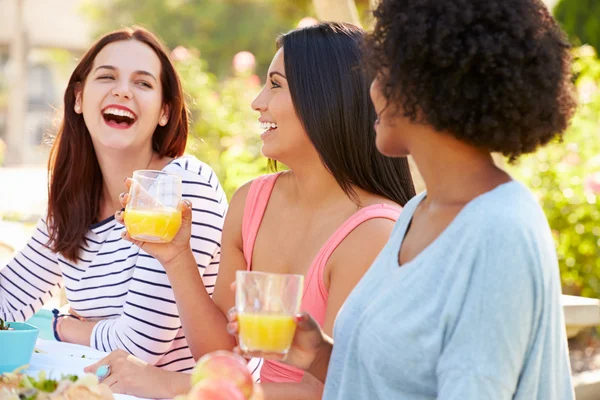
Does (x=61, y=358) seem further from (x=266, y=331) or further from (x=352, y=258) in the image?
(x=266, y=331)

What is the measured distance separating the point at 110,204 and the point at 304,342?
67.7 inches

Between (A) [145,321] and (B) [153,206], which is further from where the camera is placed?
(A) [145,321]

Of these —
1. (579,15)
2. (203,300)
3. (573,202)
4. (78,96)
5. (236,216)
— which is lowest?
(573,202)

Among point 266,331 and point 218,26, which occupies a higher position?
point 218,26

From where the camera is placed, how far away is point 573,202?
556 cm

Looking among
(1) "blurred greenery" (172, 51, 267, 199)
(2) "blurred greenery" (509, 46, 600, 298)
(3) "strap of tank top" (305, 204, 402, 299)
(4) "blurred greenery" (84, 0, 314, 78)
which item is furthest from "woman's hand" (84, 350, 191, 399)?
(4) "blurred greenery" (84, 0, 314, 78)

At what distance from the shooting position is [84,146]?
3.28 m

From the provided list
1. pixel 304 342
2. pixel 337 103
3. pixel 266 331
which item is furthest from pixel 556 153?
pixel 266 331

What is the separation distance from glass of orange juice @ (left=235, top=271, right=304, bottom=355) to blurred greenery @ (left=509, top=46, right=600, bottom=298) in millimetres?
4046

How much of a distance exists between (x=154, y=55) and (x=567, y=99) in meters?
2.07

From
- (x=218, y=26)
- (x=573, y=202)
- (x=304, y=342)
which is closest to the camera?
(x=304, y=342)

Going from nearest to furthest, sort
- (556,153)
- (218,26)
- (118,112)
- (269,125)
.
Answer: (269,125)
(118,112)
(556,153)
(218,26)

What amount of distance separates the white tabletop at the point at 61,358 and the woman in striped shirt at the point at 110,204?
13cm

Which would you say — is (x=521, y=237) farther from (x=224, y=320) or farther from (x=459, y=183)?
(x=224, y=320)
